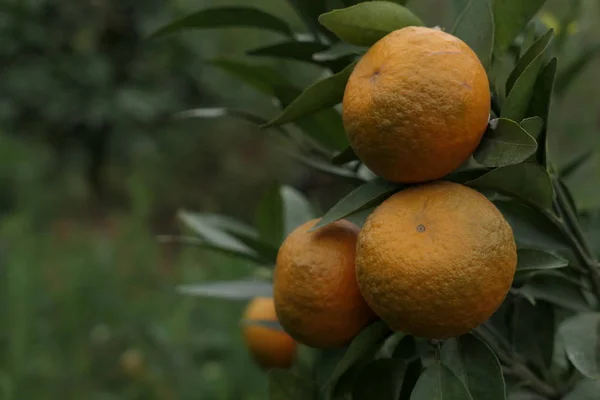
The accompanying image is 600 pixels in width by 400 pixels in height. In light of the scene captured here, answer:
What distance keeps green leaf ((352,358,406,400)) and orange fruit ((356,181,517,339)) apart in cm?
7

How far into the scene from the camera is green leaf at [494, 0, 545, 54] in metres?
0.51

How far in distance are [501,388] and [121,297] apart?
1.45 m

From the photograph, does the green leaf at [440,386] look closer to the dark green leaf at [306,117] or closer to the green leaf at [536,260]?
the green leaf at [536,260]

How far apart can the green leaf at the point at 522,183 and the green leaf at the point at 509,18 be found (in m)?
0.11

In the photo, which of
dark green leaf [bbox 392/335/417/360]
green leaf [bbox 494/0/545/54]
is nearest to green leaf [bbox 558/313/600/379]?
dark green leaf [bbox 392/335/417/360]

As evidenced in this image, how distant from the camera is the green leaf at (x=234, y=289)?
28.4 inches

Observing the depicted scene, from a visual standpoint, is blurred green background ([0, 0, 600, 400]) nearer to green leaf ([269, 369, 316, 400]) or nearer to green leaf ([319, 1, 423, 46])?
green leaf ([269, 369, 316, 400])

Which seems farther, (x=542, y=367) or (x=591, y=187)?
(x=591, y=187)

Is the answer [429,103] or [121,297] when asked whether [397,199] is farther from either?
[121,297]

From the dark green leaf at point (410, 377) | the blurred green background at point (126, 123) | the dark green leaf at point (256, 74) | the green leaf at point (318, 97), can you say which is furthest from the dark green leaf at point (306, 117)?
the blurred green background at point (126, 123)

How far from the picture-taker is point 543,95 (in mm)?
448

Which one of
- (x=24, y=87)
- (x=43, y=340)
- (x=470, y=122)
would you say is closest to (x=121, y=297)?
(x=43, y=340)

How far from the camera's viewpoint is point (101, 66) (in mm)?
3088

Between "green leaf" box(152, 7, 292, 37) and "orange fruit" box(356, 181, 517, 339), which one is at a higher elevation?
"green leaf" box(152, 7, 292, 37)
